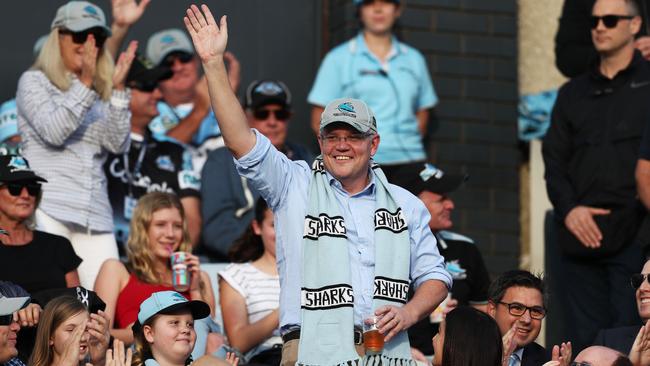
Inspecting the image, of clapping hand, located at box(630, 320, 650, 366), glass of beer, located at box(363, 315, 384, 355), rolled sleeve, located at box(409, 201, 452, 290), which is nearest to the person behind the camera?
glass of beer, located at box(363, 315, 384, 355)

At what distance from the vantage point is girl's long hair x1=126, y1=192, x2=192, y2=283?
892 cm

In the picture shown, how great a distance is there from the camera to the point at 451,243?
32.0 feet

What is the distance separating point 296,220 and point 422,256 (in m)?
0.67

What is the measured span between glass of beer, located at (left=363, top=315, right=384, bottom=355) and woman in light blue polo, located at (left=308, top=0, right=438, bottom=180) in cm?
456

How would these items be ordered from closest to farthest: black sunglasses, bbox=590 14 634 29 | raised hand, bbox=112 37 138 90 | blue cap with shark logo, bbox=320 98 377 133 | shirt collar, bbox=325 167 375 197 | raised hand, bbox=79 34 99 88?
blue cap with shark logo, bbox=320 98 377 133 < shirt collar, bbox=325 167 375 197 < raised hand, bbox=79 34 99 88 < raised hand, bbox=112 37 138 90 < black sunglasses, bbox=590 14 634 29

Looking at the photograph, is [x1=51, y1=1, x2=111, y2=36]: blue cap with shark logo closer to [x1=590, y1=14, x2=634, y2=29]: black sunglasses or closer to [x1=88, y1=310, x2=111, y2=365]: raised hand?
[x1=88, y1=310, x2=111, y2=365]: raised hand

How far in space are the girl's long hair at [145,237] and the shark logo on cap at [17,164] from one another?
725mm

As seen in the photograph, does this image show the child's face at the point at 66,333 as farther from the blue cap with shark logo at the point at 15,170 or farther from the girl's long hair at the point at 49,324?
the blue cap with shark logo at the point at 15,170

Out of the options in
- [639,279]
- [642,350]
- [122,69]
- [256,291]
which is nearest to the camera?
[642,350]

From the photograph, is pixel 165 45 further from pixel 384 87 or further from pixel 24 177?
pixel 24 177

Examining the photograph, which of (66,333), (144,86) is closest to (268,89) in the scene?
(144,86)

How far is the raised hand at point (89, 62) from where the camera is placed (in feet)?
31.1

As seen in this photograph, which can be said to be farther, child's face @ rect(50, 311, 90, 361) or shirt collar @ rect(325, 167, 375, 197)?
child's face @ rect(50, 311, 90, 361)

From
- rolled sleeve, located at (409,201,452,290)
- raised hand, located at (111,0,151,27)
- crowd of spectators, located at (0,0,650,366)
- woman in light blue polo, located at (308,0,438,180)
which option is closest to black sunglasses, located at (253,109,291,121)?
crowd of spectators, located at (0,0,650,366)
